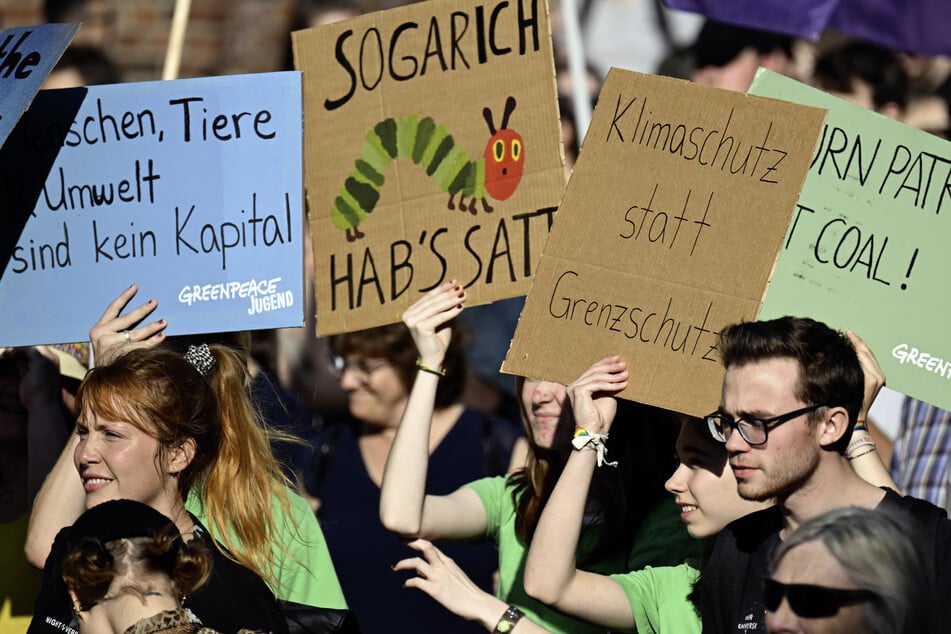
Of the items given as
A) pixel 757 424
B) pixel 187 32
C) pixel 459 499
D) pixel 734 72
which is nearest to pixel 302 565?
pixel 459 499

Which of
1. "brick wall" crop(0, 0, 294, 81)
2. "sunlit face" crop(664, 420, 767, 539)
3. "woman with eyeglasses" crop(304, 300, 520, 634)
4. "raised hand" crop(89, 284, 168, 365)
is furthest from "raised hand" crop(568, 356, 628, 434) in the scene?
"brick wall" crop(0, 0, 294, 81)

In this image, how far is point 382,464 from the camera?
4.90m

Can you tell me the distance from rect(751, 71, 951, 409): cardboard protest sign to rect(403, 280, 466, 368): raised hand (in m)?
0.79

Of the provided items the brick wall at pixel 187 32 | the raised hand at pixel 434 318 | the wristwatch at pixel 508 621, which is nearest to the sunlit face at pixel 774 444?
the wristwatch at pixel 508 621

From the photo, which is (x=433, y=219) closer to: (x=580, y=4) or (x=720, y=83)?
(x=720, y=83)

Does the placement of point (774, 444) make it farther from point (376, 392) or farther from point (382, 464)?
point (376, 392)

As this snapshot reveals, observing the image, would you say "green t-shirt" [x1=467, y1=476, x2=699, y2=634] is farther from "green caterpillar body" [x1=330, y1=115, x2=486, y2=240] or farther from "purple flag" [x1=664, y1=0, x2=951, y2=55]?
"purple flag" [x1=664, y1=0, x2=951, y2=55]

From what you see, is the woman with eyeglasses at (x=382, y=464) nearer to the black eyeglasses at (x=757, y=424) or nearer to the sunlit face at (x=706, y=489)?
the sunlit face at (x=706, y=489)

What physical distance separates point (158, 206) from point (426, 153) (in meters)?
0.74

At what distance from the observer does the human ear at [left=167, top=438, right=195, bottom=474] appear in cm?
342

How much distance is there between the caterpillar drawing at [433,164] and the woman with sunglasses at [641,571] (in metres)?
0.64

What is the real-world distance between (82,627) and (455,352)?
2.34m

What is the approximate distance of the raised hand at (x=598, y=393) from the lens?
11.3 ft

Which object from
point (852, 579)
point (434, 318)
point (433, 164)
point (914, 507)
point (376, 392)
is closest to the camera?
point (852, 579)
